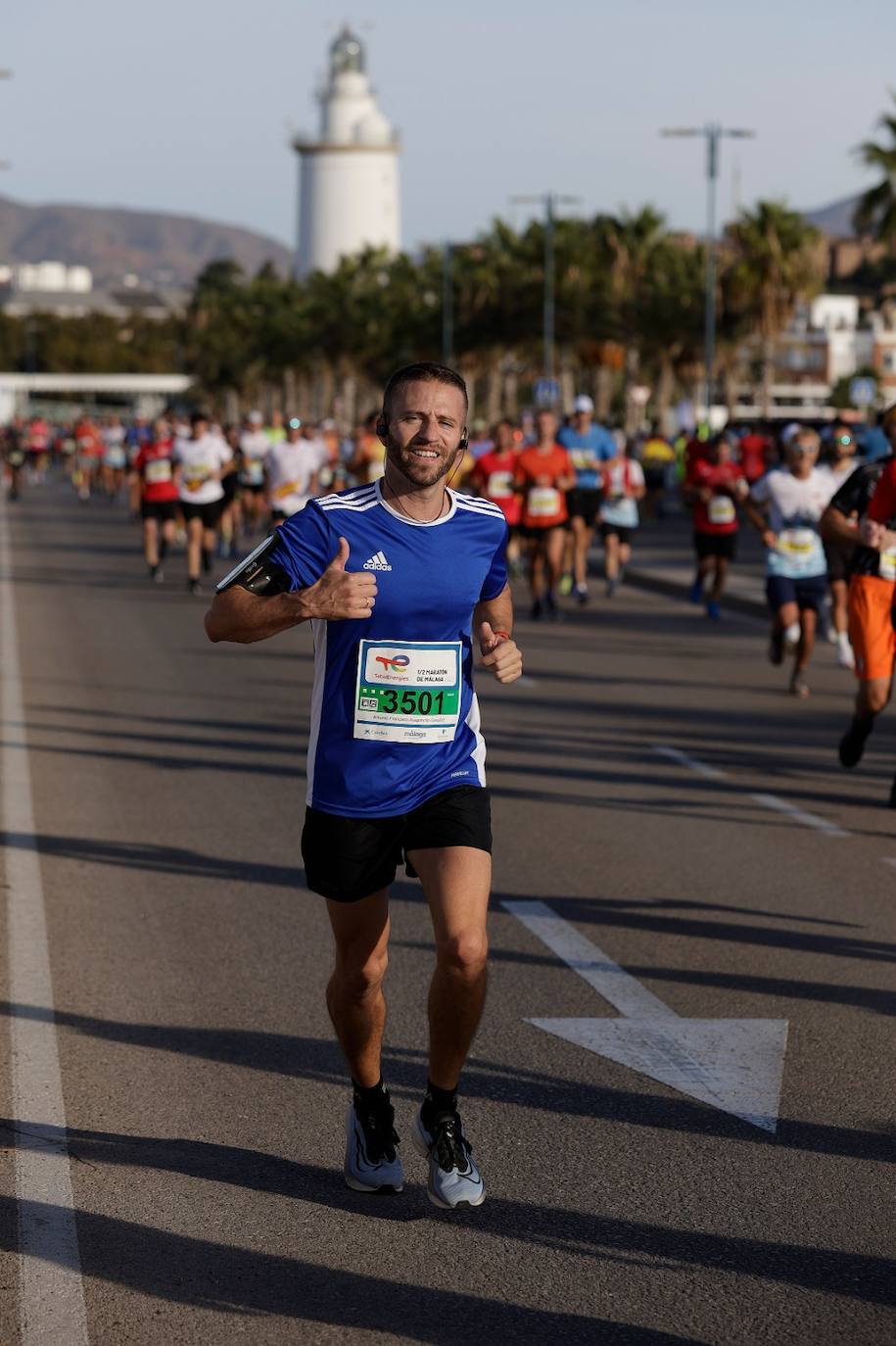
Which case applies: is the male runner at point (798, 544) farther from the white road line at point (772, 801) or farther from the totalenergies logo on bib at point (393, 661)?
the totalenergies logo on bib at point (393, 661)

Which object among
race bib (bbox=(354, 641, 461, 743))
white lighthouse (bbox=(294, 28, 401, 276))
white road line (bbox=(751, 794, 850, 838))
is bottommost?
white road line (bbox=(751, 794, 850, 838))

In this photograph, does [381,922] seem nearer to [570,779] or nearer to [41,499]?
[570,779]

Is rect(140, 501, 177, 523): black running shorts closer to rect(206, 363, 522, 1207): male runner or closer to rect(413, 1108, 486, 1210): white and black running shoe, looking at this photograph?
rect(206, 363, 522, 1207): male runner

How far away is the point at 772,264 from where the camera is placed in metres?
61.6

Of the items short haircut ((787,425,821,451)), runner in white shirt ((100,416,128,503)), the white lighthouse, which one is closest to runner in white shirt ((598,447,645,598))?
short haircut ((787,425,821,451))

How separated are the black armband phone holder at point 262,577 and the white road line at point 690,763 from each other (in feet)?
23.8

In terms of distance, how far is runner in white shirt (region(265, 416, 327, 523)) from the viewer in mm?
24672

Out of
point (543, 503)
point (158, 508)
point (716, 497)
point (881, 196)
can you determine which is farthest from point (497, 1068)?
point (881, 196)

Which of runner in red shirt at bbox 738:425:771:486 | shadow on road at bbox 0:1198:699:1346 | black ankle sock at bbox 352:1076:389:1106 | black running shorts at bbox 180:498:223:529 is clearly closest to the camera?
shadow on road at bbox 0:1198:699:1346

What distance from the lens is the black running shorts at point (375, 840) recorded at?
511 cm

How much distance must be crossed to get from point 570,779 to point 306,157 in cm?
13029

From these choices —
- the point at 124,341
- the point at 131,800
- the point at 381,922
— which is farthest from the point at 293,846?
the point at 124,341

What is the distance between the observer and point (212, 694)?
1580 centimetres

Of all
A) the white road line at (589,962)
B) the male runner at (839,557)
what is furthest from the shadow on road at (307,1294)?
the male runner at (839,557)
